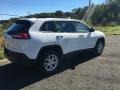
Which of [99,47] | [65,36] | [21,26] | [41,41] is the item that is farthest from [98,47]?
[21,26]

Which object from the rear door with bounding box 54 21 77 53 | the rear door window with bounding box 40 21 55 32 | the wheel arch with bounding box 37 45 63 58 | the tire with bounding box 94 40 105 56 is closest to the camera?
the wheel arch with bounding box 37 45 63 58

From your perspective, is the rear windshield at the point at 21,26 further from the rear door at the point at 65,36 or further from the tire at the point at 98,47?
the tire at the point at 98,47

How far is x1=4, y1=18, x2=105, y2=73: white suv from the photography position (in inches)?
331

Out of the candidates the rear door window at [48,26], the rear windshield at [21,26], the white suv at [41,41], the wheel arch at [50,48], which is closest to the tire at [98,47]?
the white suv at [41,41]

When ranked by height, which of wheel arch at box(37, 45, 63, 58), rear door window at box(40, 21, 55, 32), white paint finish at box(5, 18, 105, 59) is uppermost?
rear door window at box(40, 21, 55, 32)

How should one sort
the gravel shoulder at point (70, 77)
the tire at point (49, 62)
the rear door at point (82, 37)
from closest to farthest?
the gravel shoulder at point (70, 77)
the tire at point (49, 62)
the rear door at point (82, 37)

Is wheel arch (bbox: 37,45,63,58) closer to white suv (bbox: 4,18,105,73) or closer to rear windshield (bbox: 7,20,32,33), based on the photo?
white suv (bbox: 4,18,105,73)

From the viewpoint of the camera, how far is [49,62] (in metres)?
9.03

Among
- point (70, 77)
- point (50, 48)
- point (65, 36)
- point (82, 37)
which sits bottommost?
point (70, 77)

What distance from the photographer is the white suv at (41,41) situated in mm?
8406

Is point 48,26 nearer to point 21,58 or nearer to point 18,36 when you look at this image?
point 18,36

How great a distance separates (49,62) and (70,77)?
880 millimetres

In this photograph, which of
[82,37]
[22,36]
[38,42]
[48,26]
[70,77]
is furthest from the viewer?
[82,37]

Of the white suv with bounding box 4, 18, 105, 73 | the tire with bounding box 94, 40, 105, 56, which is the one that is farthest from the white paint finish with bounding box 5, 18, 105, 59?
the tire with bounding box 94, 40, 105, 56
